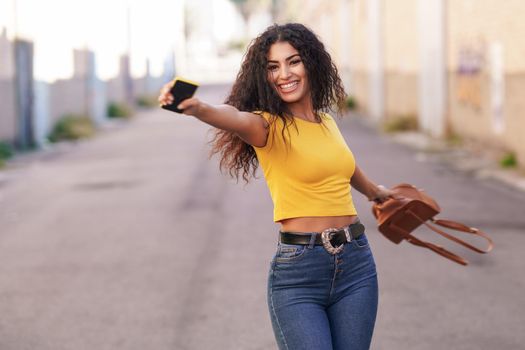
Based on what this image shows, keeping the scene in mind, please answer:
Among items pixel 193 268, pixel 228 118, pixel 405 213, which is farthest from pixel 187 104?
pixel 193 268

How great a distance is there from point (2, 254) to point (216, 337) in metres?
3.86

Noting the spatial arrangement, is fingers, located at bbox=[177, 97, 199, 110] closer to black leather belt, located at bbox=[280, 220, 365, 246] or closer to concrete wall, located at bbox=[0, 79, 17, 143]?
black leather belt, located at bbox=[280, 220, 365, 246]

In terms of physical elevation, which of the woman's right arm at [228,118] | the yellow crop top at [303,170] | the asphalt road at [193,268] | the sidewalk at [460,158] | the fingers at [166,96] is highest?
the fingers at [166,96]

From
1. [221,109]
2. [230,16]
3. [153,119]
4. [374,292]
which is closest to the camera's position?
[221,109]

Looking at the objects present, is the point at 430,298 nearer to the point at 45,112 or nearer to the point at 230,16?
the point at 45,112

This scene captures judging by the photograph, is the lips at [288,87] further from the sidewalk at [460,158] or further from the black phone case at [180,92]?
the sidewalk at [460,158]

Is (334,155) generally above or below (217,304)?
above

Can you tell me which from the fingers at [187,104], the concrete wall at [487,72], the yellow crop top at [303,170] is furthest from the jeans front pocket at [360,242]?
the concrete wall at [487,72]

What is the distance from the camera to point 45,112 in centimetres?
2345

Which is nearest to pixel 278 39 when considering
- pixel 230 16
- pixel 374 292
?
pixel 374 292

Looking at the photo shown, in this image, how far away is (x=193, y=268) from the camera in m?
8.21

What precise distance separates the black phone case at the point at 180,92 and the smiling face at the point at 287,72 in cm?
76

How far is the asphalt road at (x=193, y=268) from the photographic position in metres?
6.20

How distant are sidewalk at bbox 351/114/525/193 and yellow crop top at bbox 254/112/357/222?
30.4ft
